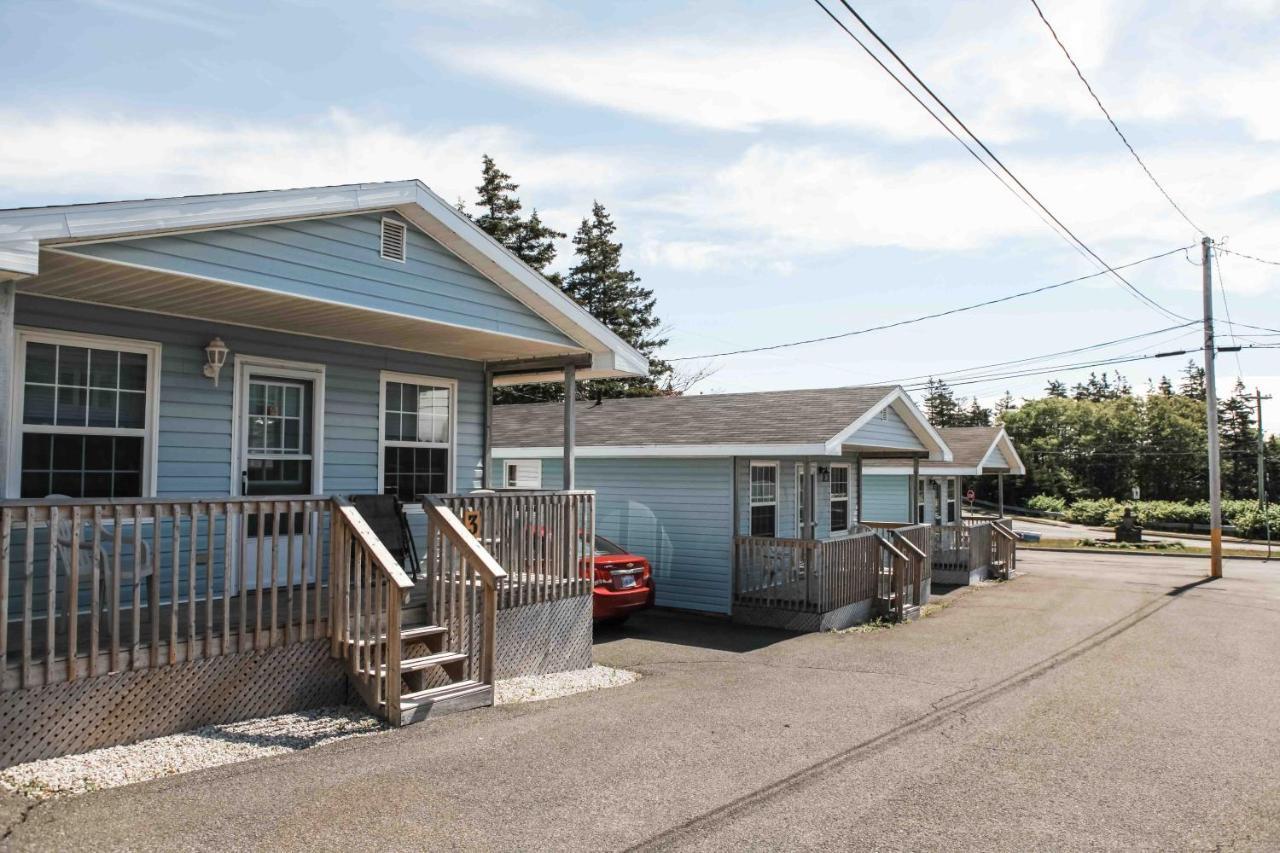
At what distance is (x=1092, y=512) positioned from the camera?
177ft

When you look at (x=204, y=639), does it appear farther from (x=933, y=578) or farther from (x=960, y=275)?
(x=960, y=275)

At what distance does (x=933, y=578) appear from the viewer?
19.6m

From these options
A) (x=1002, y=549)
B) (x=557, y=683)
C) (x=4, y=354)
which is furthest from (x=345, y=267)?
(x=1002, y=549)

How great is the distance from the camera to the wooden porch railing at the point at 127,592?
5203 millimetres

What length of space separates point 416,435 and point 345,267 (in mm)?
2775

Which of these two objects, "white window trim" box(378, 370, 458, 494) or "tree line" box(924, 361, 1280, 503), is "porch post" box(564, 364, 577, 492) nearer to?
"white window trim" box(378, 370, 458, 494)

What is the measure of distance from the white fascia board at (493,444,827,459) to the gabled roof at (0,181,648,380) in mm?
3239

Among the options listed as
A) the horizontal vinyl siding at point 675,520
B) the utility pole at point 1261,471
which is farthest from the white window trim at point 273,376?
the utility pole at point 1261,471

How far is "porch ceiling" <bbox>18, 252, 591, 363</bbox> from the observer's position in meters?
6.30

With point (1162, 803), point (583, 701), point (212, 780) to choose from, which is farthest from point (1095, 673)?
point (212, 780)

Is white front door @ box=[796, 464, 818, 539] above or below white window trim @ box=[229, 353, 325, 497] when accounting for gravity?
below

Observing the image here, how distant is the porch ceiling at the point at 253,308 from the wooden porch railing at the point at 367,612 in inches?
72.7

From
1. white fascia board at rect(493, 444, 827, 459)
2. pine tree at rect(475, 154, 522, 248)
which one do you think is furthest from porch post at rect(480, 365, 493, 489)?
pine tree at rect(475, 154, 522, 248)

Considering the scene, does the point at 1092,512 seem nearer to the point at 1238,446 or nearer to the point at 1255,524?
the point at 1255,524
